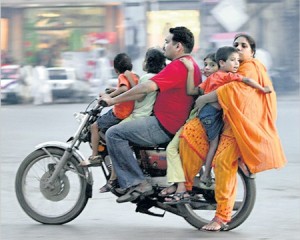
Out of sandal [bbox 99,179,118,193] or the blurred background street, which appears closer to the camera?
sandal [bbox 99,179,118,193]

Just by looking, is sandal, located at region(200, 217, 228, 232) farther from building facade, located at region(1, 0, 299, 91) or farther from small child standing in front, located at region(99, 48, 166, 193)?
building facade, located at region(1, 0, 299, 91)

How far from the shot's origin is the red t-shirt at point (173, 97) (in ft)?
21.2

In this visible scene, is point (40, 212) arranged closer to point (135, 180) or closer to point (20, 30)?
point (135, 180)

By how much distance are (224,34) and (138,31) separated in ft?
6.66

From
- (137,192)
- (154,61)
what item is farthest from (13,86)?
(137,192)

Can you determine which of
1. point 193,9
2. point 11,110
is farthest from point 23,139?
point 193,9

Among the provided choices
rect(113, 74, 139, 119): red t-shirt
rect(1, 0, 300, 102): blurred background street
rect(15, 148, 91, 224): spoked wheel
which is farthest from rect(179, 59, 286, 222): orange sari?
rect(1, 0, 300, 102): blurred background street

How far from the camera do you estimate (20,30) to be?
21.3 m

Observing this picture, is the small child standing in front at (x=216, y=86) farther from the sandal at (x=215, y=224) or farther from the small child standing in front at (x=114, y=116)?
the small child standing in front at (x=114, y=116)

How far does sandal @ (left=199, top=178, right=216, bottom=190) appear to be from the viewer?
6.66m

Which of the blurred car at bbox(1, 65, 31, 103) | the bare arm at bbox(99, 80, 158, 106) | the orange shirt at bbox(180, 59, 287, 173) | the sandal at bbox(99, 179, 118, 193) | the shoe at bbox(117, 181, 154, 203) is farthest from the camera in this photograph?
the blurred car at bbox(1, 65, 31, 103)

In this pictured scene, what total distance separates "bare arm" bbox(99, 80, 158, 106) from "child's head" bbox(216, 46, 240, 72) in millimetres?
507

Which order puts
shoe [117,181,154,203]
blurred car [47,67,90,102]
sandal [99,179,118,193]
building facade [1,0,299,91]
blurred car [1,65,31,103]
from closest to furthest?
shoe [117,181,154,203], sandal [99,179,118,193], building facade [1,0,299,91], blurred car [47,67,90,102], blurred car [1,65,31,103]

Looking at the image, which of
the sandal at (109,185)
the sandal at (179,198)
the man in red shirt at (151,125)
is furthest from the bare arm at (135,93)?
the sandal at (179,198)
